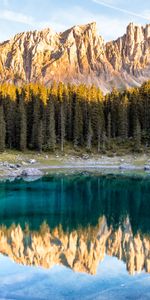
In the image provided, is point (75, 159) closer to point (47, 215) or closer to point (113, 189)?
point (113, 189)

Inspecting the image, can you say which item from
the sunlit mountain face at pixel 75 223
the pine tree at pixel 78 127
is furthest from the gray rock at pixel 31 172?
the pine tree at pixel 78 127

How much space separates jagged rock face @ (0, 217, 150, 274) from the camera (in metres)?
23.0

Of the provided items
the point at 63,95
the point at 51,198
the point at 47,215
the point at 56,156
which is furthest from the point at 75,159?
the point at 47,215

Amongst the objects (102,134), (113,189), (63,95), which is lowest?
(113,189)

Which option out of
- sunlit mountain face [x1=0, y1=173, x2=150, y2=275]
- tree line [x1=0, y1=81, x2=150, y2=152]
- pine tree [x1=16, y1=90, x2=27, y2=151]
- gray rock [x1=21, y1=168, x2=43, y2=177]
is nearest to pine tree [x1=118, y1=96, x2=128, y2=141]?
tree line [x1=0, y1=81, x2=150, y2=152]

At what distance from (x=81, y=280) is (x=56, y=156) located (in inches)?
2730

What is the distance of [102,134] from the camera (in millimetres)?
99812

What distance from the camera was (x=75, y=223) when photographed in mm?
34344

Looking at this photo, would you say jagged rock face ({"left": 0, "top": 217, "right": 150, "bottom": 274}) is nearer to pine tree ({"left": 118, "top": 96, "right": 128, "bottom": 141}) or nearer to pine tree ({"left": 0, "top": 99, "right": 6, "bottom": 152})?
pine tree ({"left": 0, "top": 99, "right": 6, "bottom": 152})

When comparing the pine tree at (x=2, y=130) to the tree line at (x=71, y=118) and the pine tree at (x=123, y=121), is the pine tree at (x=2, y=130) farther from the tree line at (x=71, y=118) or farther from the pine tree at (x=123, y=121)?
the pine tree at (x=123, y=121)

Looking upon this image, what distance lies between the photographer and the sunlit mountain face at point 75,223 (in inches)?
941

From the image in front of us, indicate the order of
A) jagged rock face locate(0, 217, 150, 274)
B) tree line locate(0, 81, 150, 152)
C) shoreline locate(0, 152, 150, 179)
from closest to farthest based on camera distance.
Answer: jagged rock face locate(0, 217, 150, 274) → shoreline locate(0, 152, 150, 179) → tree line locate(0, 81, 150, 152)

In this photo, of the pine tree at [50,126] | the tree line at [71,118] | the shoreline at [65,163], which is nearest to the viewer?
the shoreline at [65,163]

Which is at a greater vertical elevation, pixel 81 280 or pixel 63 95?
pixel 63 95
